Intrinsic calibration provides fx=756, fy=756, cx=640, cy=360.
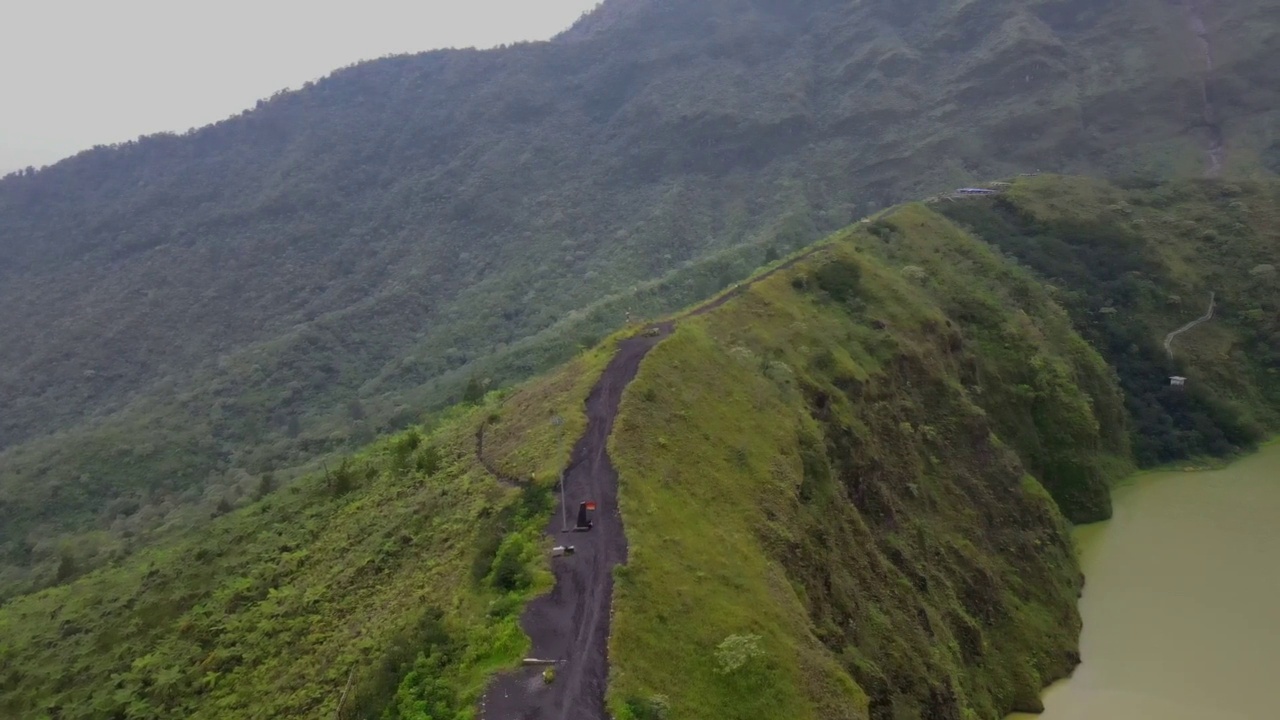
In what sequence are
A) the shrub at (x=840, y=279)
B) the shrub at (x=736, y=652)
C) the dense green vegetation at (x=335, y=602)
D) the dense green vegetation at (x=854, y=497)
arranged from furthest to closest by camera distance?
1. the shrub at (x=840, y=279)
2. the dense green vegetation at (x=854, y=497)
3. the dense green vegetation at (x=335, y=602)
4. the shrub at (x=736, y=652)

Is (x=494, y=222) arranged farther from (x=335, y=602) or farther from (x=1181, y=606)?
(x=1181, y=606)

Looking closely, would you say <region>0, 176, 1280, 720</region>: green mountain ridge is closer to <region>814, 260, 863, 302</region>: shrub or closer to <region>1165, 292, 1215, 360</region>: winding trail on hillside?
<region>814, 260, 863, 302</region>: shrub

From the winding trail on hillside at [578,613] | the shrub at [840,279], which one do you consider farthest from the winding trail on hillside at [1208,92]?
the winding trail on hillside at [578,613]

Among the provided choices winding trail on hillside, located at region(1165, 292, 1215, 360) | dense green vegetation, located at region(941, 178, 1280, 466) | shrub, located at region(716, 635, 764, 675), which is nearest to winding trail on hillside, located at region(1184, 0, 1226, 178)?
dense green vegetation, located at region(941, 178, 1280, 466)

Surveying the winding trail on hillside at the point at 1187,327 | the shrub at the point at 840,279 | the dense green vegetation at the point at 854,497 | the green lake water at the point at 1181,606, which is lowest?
the green lake water at the point at 1181,606

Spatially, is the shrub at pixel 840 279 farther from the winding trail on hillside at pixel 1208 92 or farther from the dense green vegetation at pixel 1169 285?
the winding trail on hillside at pixel 1208 92

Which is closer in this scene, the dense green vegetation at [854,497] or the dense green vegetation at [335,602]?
the dense green vegetation at [335,602]
